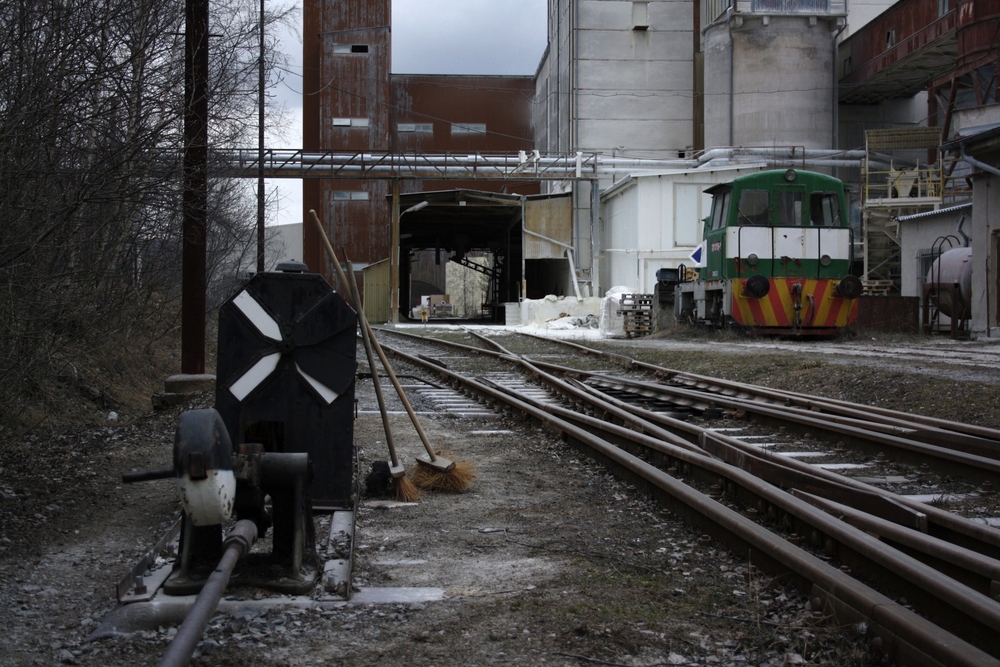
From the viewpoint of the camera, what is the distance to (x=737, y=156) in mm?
34844

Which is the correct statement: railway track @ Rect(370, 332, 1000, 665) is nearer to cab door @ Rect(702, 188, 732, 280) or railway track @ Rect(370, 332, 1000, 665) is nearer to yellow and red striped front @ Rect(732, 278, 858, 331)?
yellow and red striped front @ Rect(732, 278, 858, 331)

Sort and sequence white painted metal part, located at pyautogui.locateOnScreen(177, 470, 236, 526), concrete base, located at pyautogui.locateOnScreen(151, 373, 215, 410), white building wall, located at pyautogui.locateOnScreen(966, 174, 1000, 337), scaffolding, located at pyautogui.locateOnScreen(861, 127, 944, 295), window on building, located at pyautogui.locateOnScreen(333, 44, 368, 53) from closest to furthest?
1. white painted metal part, located at pyautogui.locateOnScreen(177, 470, 236, 526)
2. concrete base, located at pyautogui.locateOnScreen(151, 373, 215, 410)
3. white building wall, located at pyautogui.locateOnScreen(966, 174, 1000, 337)
4. scaffolding, located at pyautogui.locateOnScreen(861, 127, 944, 295)
5. window on building, located at pyautogui.locateOnScreen(333, 44, 368, 53)

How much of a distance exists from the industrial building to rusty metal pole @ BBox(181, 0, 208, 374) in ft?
69.0

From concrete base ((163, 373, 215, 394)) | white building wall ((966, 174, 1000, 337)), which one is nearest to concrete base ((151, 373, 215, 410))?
concrete base ((163, 373, 215, 394))

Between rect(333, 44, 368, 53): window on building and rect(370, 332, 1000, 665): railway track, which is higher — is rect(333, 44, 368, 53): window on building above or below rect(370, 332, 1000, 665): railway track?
above

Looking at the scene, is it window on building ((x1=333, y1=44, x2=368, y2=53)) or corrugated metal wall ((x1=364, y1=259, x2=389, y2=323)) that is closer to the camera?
corrugated metal wall ((x1=364, y1=259, x2=389, y2=323))

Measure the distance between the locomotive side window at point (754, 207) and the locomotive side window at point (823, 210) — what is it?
0.93 meters

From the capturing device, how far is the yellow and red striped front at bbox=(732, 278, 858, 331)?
17312mm

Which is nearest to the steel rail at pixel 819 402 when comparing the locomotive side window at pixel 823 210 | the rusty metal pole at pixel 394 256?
the locomotive side window at pixel 823 210

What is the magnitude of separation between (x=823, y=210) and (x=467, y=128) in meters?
29.2

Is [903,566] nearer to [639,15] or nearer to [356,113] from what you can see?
[639,15]

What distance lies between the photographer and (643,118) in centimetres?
3853

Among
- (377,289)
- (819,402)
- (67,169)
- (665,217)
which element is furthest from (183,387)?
(377,289)

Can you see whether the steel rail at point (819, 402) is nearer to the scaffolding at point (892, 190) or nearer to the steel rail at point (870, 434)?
the steel rail at point (870, 434)
